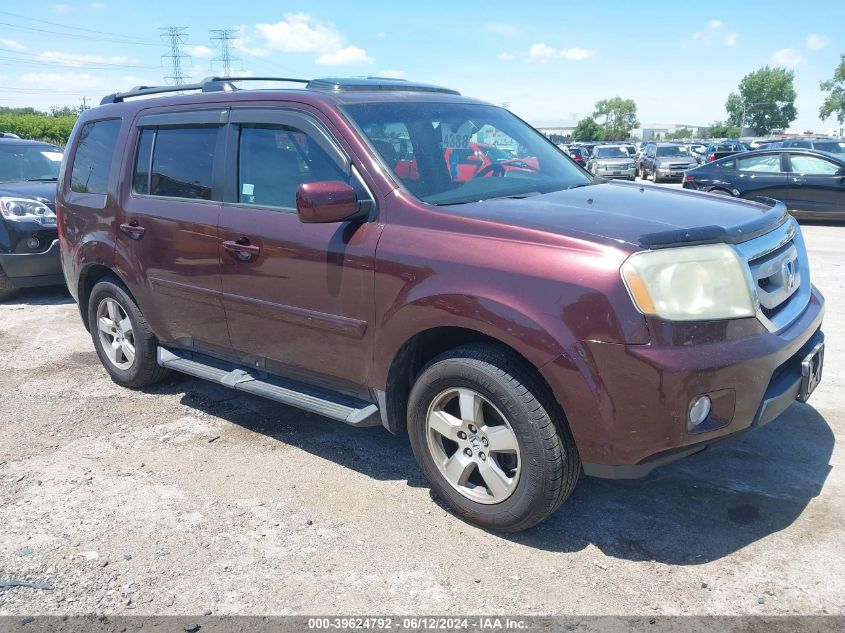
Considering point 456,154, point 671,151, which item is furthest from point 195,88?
point 671,151

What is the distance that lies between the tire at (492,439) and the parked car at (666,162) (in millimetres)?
25970

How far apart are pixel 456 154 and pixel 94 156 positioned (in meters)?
2.88

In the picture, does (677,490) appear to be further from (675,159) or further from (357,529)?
(675,159)

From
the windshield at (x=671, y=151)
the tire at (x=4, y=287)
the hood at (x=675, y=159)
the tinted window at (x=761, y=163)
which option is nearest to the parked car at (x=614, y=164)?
the windshield at (x=671, y=151)

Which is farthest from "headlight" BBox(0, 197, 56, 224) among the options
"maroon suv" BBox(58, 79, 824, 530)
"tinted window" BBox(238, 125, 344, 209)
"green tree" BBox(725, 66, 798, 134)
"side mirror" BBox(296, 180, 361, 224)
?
"green tree" BBox(725, 66, 798, 134)

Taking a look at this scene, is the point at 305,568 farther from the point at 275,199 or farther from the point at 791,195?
the point at 791,195

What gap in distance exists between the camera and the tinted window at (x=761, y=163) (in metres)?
13.9

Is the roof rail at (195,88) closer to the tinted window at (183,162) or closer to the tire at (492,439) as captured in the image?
the tinted window at (183,162)

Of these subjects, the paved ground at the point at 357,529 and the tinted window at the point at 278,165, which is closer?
the paved ground at the point at 357,529

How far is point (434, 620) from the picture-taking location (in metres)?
2.68

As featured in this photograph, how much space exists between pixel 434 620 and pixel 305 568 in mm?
644

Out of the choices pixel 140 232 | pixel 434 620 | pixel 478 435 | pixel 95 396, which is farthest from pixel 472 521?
pixel 95 396

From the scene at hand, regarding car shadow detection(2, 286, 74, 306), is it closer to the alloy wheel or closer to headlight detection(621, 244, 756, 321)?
the alloy wheel

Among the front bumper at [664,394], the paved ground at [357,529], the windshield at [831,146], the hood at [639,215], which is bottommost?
the paved ground at [357,529]
